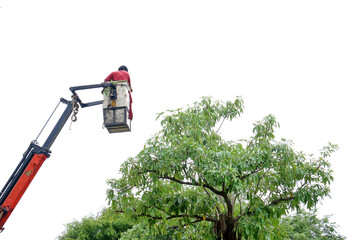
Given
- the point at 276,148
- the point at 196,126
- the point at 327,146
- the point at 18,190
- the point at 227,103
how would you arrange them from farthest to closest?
the point at 227,103 → the point at 196,126 → the point at 327,146 → the point at 276,148 → the point at 18,190

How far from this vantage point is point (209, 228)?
9195 millimetres

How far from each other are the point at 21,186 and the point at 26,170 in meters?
0.30

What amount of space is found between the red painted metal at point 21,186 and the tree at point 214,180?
180 cm

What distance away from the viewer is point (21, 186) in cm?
682

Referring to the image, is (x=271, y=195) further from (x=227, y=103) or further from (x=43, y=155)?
(x=43, y=155)

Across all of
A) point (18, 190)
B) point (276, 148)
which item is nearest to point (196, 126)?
point (276, 148)

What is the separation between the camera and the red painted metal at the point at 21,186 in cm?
668

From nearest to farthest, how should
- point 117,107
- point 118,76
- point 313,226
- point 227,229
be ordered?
1. point 117,107
2. point 118,76
3. point 227,229
4. point 313,226

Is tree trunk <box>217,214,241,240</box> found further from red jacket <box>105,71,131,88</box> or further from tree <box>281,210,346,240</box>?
tree <box>281,210,346,240</box>

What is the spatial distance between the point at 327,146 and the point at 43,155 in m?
6.00

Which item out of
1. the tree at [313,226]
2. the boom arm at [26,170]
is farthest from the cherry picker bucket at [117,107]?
the tree at [313,226]

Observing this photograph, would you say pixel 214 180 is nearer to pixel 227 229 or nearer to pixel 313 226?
pixel 227 229

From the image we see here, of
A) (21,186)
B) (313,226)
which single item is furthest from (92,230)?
(21,186)

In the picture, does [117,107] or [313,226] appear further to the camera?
[313,226]
